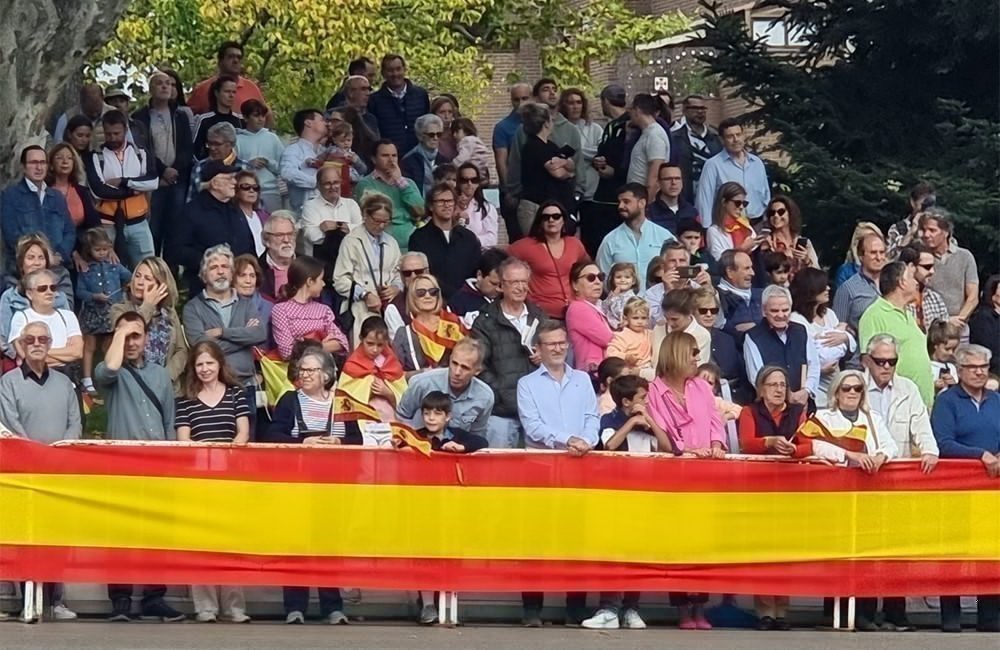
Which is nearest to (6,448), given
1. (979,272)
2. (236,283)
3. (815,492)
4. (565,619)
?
(236,283)

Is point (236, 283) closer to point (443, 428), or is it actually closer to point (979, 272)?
point (443, 428)

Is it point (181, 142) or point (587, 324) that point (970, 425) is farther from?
point (181, 142)

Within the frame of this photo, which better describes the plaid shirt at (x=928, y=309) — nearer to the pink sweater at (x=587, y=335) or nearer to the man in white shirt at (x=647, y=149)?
the man in white shirt at (x=647, y=149)

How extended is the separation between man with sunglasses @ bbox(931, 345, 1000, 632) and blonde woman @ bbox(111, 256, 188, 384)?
491 centimetres

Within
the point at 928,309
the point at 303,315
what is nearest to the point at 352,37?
the point at 928,309

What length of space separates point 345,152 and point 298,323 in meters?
3.04

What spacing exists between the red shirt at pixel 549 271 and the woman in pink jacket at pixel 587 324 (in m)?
0.86

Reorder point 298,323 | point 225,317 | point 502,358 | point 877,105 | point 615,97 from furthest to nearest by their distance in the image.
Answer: point 877,105 → point 615,97 → point 298,323 → point 225,317 → point 502,358

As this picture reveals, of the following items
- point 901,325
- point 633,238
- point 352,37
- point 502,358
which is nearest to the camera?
point 502,358

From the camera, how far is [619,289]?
14508mm

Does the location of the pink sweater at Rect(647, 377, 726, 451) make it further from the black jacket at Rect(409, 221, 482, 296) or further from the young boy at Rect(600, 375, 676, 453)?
the black jacket at Rect(409, 221, 482, 296)

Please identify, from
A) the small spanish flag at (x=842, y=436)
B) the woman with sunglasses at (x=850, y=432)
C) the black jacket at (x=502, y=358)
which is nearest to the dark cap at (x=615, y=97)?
the black jacket at (x=502, y=358)

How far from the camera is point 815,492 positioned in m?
12.2

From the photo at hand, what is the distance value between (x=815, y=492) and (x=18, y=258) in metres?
5.57
